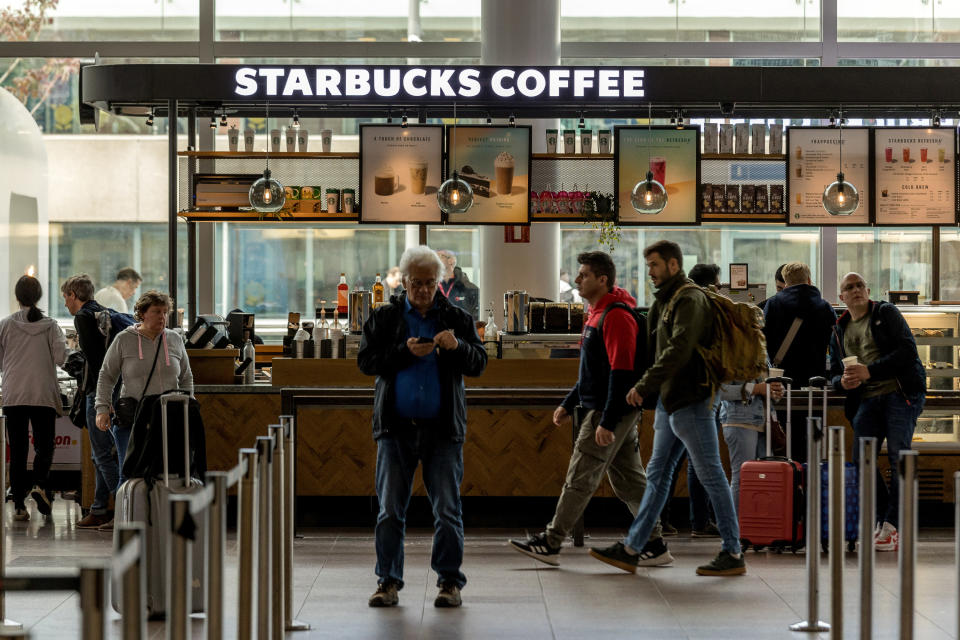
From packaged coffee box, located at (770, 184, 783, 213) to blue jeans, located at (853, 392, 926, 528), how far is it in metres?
2.80

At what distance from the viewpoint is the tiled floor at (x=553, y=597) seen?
4.50m

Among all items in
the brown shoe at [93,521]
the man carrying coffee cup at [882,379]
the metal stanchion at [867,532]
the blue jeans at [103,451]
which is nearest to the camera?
the metal stanchion at [867,532]

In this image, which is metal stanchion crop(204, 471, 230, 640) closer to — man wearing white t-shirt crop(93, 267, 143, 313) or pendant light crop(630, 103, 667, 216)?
pendant light crop(630, 103, 667, 216)

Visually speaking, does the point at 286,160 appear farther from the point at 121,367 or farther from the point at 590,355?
the point at 590,355

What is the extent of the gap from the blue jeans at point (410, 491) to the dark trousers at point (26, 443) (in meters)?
3.39

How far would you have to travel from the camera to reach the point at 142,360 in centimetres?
601

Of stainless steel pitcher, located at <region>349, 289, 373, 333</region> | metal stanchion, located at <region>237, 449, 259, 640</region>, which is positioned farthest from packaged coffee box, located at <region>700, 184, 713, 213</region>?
metal stanchion, located at <region>237, 449, 259, 640</region>

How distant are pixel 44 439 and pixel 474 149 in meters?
3.58

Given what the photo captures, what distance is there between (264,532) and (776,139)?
614 cm

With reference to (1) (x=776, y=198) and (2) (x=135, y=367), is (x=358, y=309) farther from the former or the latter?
(1) (x=776, y=198)

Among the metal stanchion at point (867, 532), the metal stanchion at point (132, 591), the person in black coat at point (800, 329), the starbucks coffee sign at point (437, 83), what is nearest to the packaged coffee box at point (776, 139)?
the starbucks coffee sign at point (437, 83)

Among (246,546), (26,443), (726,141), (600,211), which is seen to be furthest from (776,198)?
(246,546)

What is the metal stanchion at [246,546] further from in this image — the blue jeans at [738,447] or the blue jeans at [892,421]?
the blue jeans at [892,421]

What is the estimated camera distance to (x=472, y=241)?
1052cm
